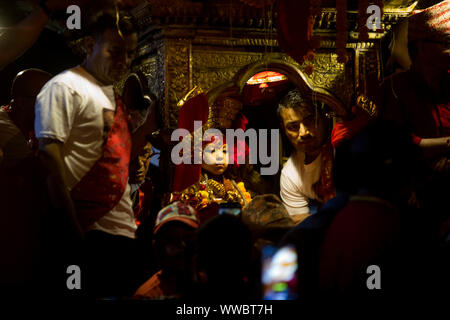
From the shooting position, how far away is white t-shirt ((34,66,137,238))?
2107 millimetres

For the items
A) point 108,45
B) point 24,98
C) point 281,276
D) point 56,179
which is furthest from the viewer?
point 24,98

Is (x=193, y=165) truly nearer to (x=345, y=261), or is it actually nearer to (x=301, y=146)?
(x=301, y=146)

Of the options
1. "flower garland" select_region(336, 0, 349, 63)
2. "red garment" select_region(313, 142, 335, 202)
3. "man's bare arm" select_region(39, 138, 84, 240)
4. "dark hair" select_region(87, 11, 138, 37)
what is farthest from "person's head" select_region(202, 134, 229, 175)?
"man's bare arm" select_region(39, 138, 84, 240)

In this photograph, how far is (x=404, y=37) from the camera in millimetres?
3549

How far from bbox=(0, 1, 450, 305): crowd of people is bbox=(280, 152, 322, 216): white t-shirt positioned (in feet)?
3.28

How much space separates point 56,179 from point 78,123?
1.05 feet

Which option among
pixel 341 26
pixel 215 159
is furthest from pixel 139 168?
pixel 341 26

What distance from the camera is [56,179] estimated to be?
6.73 ft

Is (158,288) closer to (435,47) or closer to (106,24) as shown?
(106,24)

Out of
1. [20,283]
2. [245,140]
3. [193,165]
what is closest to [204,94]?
[193,165]

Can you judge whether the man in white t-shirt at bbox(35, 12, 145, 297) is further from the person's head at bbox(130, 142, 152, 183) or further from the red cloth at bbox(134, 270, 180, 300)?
the person's head at bbox(130, 142, 152, 183)

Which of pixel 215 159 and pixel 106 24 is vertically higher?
pixel 106 24

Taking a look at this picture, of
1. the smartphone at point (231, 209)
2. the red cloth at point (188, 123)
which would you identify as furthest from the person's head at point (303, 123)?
the smartphone at point (231, 209)

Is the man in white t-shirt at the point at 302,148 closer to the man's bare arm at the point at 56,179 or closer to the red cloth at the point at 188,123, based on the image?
the red cloth at the point at 188,123
